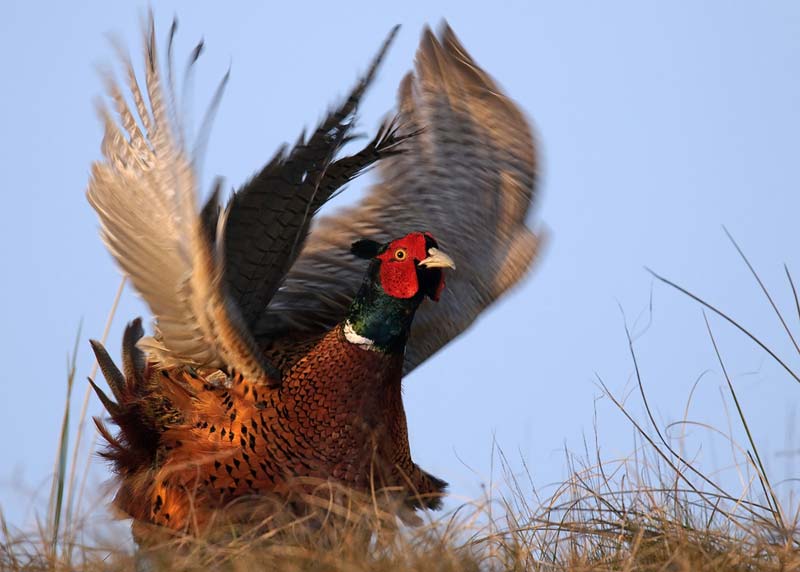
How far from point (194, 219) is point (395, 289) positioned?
0.87 m

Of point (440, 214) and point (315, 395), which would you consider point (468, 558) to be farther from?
point (440, 214)

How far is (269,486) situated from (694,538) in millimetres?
1570

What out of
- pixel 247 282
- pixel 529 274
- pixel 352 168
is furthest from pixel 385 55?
pixel 529 274

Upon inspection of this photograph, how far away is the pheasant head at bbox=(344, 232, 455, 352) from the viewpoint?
14.0ft

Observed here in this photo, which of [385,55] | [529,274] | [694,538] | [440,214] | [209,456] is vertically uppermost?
[385,55]

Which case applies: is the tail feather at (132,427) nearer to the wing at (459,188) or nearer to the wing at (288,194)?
the wing at (288,194)

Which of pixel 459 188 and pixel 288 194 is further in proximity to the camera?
pixel 459 188

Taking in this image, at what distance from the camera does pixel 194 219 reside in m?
3.84

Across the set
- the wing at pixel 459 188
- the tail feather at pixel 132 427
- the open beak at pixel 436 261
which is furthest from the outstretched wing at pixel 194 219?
the wing at pixel 459 188

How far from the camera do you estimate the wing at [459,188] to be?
5410 mm

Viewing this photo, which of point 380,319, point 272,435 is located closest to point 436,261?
point 380,319

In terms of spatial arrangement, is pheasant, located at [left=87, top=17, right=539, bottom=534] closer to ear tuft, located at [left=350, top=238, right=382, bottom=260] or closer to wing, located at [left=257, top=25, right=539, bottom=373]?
ear tuft, located at [left=350, top=238, right=382, bottom=260]

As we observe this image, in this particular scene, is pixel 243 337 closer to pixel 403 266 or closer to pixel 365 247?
pixel 403 266

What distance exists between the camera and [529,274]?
5465 millimetres
